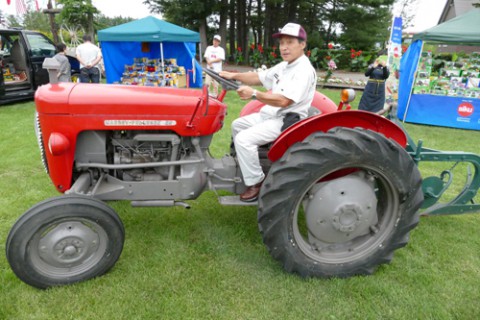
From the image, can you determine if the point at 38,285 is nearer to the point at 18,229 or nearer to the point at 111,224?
the point at 18,229

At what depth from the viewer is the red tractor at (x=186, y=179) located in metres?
2.12

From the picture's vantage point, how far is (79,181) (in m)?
2.41

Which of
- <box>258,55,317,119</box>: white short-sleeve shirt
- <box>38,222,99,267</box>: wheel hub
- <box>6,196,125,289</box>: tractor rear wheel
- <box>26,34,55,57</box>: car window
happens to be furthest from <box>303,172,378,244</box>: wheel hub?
<box>26,34,55,57</box>: car window

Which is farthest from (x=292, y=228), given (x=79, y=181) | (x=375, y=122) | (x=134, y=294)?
(x=79, y=181)

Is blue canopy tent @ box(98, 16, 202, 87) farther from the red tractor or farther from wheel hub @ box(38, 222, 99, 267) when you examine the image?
wheel hub @ box(38, 222, 99, 267)

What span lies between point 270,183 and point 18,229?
1490 millimetres

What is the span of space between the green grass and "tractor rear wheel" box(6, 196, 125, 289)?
0.36ft

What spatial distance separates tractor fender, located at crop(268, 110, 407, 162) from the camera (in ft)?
7.62

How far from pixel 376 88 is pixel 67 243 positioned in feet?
22.0

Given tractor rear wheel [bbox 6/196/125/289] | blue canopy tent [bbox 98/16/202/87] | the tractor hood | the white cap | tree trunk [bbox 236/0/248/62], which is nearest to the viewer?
tractor rear wheel [bbox 6/196/125/289]

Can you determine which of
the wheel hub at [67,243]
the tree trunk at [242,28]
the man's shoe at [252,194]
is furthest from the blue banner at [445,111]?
the tree trunk at [242,28]

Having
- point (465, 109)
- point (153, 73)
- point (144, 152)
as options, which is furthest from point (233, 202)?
point (153, 73)

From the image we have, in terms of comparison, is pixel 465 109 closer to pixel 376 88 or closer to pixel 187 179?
pixel 376 88

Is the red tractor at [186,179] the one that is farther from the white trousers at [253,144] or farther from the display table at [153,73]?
the display table at [153,73]
